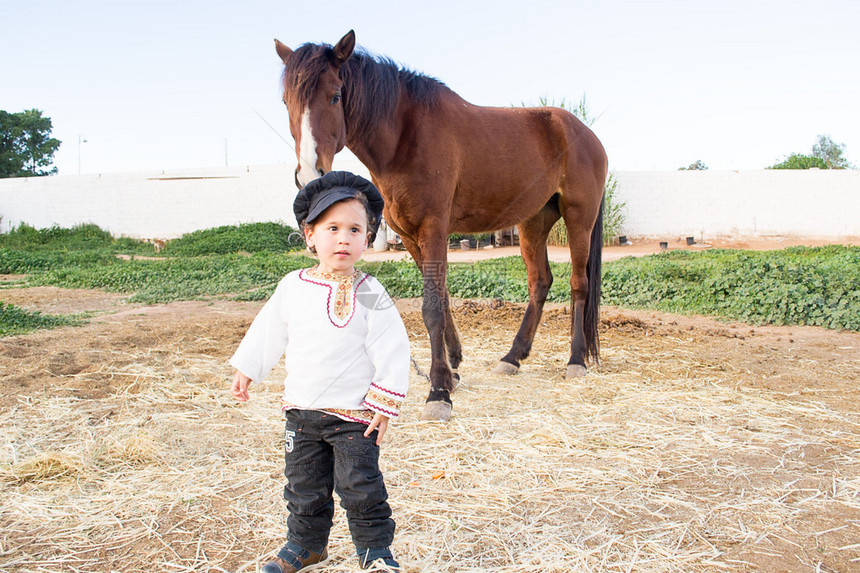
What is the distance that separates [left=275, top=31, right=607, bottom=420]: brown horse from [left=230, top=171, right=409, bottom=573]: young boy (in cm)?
109

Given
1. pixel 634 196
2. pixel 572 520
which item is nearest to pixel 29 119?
pixel 634 196

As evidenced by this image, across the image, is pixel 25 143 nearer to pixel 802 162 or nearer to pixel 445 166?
pixel 445 166

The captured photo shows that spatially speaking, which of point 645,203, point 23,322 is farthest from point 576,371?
point 645,203

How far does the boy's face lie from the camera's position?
6.29 feet

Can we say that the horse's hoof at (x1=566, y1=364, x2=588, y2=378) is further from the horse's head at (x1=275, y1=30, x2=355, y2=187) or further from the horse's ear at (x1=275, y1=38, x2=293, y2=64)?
the horse's ear at (x1=275, y1=38, x2=293, y2=64)

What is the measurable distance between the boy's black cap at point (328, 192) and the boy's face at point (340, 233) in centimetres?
3

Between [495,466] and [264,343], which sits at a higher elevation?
[264,343]

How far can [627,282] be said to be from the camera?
8.32 m

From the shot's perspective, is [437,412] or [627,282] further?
[627,282]

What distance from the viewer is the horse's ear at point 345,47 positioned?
3223 millimetres

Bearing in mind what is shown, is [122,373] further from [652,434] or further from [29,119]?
[29,119]

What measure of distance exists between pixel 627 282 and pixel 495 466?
607 cm

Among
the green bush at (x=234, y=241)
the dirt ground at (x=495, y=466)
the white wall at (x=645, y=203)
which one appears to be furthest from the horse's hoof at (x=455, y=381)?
the white wall at (x=645, y=203)

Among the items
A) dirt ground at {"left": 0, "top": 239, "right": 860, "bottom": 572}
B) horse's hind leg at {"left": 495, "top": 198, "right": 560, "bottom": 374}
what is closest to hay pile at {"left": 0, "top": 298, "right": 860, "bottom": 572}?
dirt ground at {"left": 0, "top": 239, "right": 860, "bottom": 572}
